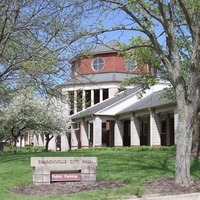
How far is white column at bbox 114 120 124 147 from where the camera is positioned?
37281 mm

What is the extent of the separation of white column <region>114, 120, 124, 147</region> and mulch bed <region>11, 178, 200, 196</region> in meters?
26.8

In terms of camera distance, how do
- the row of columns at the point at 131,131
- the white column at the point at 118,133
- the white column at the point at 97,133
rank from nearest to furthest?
the row of columns at the point at 131,131 < the white column at the point at 97,133 < the white column at the point at 118,133

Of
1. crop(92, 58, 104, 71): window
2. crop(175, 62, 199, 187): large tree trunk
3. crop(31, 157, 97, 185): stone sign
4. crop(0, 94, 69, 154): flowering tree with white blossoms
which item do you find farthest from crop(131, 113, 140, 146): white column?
crop(175, 62, 199, 187): large tree trunk

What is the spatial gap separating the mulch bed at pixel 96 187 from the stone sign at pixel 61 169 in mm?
169

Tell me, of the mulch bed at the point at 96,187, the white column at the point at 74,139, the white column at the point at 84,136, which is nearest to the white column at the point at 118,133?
the white column at the point at 84,136

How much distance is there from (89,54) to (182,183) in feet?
16.6

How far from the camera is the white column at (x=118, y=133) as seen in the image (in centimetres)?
3728

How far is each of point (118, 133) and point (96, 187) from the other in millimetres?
28033

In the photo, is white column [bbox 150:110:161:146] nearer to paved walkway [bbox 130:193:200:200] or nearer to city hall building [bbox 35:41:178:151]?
city hall building [bbox 35:41:178:151]

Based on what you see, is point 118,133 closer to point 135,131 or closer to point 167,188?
point 135,131

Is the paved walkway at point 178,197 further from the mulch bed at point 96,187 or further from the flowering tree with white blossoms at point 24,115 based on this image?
the flowering tree with white blossoms at point 24,115

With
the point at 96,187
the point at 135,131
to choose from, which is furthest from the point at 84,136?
the point at 96,187

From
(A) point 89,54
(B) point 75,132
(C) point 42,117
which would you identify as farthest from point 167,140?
(A) point 89,54

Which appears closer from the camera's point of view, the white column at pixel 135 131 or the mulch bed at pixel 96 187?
the mulch bed at pixel 96 187
